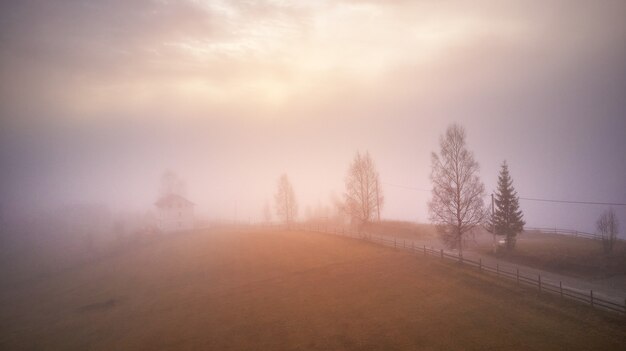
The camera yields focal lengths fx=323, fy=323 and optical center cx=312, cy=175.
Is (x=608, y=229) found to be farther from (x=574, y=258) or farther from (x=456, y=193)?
(x=456, y=193)

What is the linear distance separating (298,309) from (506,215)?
3232cm

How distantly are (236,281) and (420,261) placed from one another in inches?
804

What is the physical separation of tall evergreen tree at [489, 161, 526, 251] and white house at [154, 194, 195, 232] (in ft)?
234

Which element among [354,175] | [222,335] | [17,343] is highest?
[354,175]

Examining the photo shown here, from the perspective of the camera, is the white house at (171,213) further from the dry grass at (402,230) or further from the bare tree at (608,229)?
the bare tree at (608,229)

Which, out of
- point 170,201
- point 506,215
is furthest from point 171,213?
point 506,215

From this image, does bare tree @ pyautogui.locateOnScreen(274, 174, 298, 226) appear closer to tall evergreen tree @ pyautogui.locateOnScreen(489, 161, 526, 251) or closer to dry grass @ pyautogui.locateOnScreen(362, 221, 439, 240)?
dry grass @ pyautogui.locateOnScreen(362, 221, 439, 240)

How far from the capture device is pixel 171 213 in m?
82.7

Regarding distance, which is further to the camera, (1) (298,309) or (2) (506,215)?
(2) (506,215)

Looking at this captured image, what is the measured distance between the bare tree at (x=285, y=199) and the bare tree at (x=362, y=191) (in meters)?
25.0

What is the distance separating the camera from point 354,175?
182ft

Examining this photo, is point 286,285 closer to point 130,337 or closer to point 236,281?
point 236,281

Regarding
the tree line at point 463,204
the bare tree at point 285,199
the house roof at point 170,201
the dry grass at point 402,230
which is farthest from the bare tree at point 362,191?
the house roof at point 170,201

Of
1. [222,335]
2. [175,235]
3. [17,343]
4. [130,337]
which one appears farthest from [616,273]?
[175,235]
